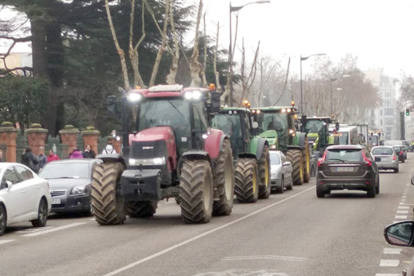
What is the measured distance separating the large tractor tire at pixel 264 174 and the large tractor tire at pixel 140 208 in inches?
269

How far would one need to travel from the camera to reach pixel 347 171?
1090 inches

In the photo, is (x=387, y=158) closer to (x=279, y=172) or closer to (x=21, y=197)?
(x=279, y=172)

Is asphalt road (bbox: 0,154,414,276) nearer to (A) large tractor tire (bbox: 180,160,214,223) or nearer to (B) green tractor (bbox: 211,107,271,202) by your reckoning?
(A) large tractor tire (bbox: 180,160,214,223)

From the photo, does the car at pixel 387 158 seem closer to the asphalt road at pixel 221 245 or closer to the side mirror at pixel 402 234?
the asphalt road at pixel 221 245

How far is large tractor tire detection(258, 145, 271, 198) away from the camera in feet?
90.4

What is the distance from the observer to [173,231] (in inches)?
690

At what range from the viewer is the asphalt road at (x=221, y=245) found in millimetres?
11914

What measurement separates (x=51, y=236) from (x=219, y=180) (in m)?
4.65

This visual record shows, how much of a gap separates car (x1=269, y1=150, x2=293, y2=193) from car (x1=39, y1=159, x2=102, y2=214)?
29.9ft

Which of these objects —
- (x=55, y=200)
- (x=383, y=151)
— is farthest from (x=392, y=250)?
(x=383, y=151)

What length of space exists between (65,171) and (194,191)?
6.23 meters

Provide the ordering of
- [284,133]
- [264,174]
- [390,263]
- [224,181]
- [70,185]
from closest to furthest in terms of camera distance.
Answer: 1. [390,263]
2. [224,181]
3. [70,185]
4. [264,174]
5. [284,133]

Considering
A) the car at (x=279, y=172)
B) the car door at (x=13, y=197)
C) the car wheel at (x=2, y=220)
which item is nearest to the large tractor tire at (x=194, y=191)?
the car door at (x=13, y=197)

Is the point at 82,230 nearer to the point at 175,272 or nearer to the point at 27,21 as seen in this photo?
the point at 175,272
